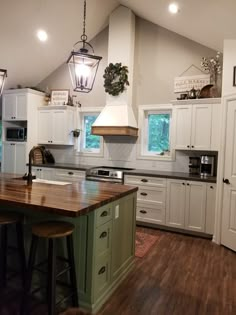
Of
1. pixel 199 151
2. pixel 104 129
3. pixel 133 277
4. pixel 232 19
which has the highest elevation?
pixel 232 19

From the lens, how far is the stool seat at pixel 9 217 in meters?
2.18

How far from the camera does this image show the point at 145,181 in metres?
4.36

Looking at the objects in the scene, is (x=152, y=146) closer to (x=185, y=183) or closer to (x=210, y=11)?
(x=185, y=183)

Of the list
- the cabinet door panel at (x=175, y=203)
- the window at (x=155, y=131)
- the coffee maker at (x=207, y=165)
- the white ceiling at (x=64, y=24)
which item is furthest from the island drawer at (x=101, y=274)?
the white ceiling at (x=64, y=24)

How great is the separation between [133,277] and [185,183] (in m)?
1.79

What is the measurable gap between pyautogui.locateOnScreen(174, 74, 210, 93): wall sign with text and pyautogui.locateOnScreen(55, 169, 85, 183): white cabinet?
7.68 feet

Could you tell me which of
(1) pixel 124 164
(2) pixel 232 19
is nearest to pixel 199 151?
(1) pixel 124 164

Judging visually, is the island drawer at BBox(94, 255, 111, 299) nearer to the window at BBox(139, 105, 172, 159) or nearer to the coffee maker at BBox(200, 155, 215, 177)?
the coffee maker at BBox(200, 155, 215, 177)

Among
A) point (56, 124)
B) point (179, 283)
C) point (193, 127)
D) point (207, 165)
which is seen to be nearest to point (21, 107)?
point (56, 124)

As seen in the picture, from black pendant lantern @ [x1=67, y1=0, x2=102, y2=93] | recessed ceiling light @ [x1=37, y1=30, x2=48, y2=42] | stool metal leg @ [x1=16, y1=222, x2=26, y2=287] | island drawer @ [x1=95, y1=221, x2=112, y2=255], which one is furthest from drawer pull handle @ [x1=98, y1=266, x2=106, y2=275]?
recessed ceiling light @ [x1=37, y1=30, x2=48, y2=42]

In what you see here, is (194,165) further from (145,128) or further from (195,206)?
(145,128)

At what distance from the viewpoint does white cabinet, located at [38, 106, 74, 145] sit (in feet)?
17.8

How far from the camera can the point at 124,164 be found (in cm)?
521

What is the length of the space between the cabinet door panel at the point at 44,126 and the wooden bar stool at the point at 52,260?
3692 millimetres
